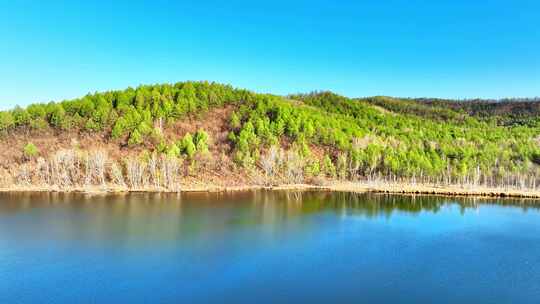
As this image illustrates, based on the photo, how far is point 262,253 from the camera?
29.1m

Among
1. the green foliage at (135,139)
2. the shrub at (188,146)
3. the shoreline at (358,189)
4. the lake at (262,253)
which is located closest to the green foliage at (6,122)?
the shoreline at (358,189)

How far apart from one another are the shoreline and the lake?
731cm

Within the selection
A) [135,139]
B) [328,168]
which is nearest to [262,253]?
[328,168]

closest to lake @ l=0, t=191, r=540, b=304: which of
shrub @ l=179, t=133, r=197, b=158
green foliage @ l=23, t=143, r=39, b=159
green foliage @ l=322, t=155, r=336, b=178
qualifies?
green foliage @ l=23, t=143, r=39, b=159

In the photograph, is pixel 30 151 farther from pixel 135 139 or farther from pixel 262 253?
pixel 262 253

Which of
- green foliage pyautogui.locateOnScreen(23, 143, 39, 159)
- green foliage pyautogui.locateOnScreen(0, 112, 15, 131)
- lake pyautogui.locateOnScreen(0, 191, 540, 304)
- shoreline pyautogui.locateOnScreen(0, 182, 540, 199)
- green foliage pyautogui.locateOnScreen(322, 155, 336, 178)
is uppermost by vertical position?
green foliage pyautogui.locateOnScreen(0, 112, 15, 131)

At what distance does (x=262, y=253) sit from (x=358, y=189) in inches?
1298

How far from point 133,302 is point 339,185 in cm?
4397

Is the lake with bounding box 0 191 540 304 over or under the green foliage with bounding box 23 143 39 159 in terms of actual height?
under

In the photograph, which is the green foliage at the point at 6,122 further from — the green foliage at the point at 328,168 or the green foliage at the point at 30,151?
the green foliage at the point at 328,168

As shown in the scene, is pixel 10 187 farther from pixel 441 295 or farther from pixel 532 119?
pixel 532 119

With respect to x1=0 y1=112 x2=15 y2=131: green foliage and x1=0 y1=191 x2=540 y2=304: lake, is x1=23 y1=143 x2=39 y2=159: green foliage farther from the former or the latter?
x1=0 y1=191 x2=540 y2=304: lake

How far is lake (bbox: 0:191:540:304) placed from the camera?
22641 millimetres

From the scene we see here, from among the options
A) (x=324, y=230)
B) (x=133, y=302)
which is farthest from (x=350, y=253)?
(x=133, y=302)
